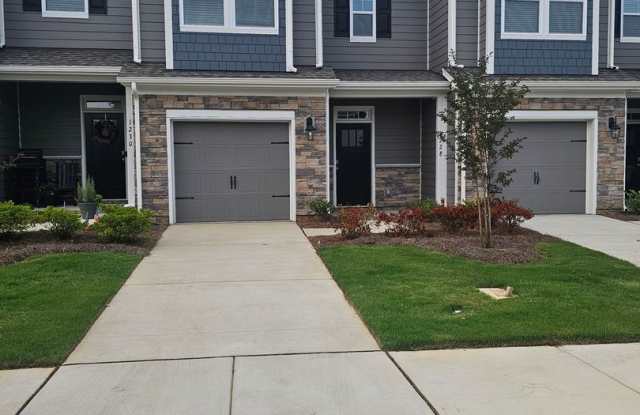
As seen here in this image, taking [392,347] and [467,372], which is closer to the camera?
[467,372]

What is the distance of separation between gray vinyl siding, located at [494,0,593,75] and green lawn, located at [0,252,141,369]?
32.2ft

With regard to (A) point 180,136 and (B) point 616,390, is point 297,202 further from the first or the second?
(B) point 616,390

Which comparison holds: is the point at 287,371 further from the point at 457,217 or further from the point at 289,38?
the point at 289,38

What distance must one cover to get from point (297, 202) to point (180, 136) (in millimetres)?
2891

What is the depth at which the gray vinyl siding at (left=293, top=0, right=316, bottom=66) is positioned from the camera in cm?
1490

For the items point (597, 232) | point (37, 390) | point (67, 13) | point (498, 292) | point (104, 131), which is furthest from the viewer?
point (104, 131)

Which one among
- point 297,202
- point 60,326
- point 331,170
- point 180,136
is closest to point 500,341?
point 60,326

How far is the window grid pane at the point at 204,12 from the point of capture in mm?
13844

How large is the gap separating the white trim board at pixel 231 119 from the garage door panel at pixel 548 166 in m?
4.91

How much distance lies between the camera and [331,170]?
55.3 feet

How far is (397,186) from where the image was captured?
1703 centimetres

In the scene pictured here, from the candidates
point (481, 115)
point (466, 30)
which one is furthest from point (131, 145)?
point (466, 30)

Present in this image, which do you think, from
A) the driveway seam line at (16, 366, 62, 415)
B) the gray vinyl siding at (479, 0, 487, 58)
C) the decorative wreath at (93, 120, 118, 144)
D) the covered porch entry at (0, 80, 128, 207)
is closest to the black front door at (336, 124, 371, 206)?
the gray vinyl siding at (479, 0, 487, 58)

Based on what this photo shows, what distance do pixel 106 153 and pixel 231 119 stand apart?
4.15 m
